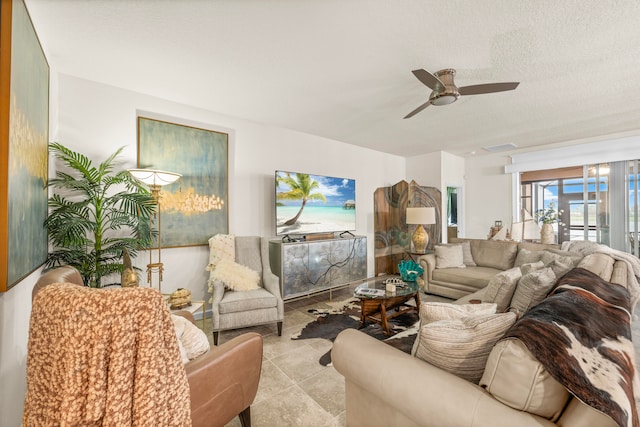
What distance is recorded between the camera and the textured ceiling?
1695 mm

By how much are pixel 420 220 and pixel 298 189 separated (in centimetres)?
210

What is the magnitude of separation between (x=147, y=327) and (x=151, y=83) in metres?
2.67

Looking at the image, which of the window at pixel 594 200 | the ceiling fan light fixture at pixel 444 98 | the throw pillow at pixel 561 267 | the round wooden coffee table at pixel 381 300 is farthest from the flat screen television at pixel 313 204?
the window at pixel 594 200

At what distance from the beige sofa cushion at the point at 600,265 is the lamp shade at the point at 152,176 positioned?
3513mm

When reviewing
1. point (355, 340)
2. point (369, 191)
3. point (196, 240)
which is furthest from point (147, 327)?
point (369, 191)

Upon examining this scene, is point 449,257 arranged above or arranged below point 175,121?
below

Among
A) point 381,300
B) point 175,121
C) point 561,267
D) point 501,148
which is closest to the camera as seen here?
point 561,267

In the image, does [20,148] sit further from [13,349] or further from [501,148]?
[501,148]

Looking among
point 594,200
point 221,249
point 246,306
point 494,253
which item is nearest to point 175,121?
point 221,249

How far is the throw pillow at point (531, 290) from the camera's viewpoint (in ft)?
5.67

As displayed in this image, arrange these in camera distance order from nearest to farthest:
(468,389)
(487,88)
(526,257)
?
(468,389) < (487,88) < (526,257)

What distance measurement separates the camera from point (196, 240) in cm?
320

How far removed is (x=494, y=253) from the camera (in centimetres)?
388

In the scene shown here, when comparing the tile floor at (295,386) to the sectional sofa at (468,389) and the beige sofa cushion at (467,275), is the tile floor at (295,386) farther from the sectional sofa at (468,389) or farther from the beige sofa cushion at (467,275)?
the beige sofa cushion at (467,275)
